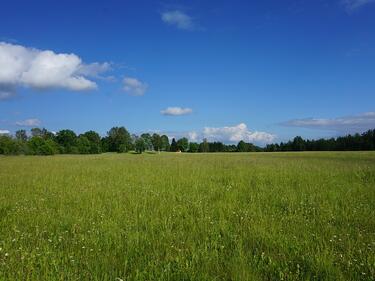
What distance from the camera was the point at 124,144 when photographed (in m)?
127

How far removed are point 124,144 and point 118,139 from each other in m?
4.56

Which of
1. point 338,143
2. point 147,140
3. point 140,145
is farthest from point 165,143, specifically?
point 338,143

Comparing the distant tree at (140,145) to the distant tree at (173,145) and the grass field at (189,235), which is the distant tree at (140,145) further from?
the grass field at (189,235)

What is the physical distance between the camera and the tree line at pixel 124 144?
89456 millimetres

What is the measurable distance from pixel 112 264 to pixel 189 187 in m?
7.50

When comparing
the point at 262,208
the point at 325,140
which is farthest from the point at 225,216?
the point at 325,140

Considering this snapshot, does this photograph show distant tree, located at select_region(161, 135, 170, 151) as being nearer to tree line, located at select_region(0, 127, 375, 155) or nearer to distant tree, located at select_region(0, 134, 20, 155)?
tree line, located at select_region(0, 127, 375, 155)

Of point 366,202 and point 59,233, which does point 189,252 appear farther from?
point 366,202

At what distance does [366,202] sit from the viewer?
9.58 meters

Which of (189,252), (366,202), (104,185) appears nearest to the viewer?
(189,252)

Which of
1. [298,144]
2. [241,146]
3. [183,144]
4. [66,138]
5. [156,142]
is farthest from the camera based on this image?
[183,144]

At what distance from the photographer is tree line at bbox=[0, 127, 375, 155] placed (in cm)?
8946

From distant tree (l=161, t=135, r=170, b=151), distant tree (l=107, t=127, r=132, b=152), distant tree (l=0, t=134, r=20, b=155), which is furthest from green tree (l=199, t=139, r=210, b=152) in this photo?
distant tree (l=0, t=134, r=20, b=155)

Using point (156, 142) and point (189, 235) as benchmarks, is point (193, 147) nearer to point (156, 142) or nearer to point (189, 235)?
point (156, 142)
